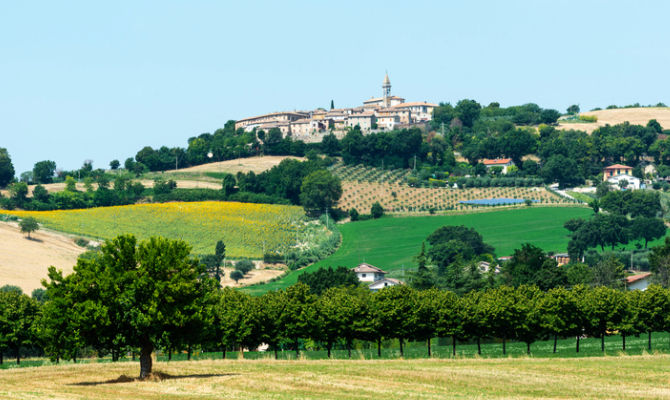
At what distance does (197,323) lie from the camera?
52.4m

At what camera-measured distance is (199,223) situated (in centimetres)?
17050

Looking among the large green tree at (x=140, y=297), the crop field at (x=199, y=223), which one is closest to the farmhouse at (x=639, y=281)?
the crop field at (x=199, y=223)

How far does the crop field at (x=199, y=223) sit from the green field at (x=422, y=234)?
10862 mm

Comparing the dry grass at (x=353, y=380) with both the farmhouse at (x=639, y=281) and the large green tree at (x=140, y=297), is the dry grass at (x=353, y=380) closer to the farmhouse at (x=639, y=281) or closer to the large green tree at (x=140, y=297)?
the large green tree at (x=140, y=297)

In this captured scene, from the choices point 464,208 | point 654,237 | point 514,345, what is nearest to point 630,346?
point 514,345

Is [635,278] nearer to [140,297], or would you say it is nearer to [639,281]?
[639,281]

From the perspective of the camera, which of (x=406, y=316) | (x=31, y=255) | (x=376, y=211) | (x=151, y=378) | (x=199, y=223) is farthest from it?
(x=376, y=211)

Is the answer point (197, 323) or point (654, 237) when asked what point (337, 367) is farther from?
point (654, 237)

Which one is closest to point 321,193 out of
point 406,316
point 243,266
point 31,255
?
point 243,266

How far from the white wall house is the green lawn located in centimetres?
172

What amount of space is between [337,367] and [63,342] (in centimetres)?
1523

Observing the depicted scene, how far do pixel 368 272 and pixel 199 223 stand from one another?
3962 centimetres

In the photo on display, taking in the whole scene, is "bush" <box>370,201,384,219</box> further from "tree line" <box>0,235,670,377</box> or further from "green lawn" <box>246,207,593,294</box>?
"tree line" <box>0,235,670,377</box>

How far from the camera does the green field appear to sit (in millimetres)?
152125
